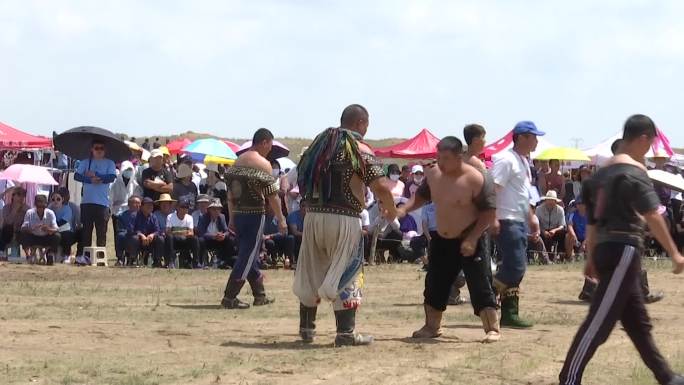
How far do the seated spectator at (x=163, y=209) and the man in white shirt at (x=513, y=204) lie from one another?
988 centimetres

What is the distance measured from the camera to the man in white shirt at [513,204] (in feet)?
34.8

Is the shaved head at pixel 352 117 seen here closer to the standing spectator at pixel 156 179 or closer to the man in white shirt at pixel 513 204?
the man in white shirt at pixel 513 204

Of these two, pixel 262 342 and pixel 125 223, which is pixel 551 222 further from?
pixel 262 342

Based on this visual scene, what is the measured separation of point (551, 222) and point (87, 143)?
26.6 ft

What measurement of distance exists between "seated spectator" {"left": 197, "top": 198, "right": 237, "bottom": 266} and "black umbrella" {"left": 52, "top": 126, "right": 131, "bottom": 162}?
172 centimetres

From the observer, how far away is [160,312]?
488 inches

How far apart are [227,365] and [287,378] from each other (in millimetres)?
666

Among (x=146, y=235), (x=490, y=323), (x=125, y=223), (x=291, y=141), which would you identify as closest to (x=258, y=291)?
(x=490, y=323)

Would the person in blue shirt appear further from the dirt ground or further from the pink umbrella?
the dirt ground

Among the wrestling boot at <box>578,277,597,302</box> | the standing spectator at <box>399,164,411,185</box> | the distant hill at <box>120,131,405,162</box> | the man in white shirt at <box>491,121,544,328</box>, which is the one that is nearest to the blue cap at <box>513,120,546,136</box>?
the man in white shirt at <box>491,121,544,328</box>

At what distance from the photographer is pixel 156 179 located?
2058cm

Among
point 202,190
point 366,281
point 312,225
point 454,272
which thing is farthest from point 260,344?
point 202,190

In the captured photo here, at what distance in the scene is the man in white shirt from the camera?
417 inches

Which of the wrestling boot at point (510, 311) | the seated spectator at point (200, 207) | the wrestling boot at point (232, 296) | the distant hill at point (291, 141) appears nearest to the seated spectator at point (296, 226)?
the seated spectator at point (200, 207)
